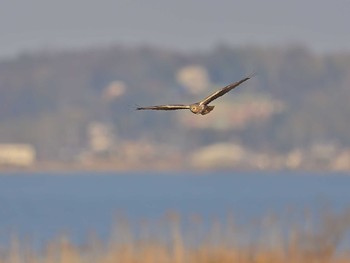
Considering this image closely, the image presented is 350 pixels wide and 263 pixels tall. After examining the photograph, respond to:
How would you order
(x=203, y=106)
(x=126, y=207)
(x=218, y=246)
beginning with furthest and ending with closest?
(x=126, y=207) → (x=218, y=246) → (x=203, y=106)

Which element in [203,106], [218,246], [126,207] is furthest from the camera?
[126,207]

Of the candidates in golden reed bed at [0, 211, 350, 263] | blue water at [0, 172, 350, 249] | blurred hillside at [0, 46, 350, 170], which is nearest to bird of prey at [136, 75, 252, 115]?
golden reed bed at [0, 211, 350, 263]

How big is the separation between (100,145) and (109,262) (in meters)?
94.1

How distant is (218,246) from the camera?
31.2 m

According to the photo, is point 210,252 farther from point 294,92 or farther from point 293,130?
point 294,92

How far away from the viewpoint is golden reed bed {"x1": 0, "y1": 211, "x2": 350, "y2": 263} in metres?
30.7

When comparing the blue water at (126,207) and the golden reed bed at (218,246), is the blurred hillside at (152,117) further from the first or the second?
the golden reed bed at (218,246)

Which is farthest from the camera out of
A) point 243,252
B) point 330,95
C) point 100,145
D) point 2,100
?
point 330,95

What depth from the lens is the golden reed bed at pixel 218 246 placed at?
30.7 metres

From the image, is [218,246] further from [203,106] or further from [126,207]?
[126,207]

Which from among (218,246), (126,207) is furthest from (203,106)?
(126,207)

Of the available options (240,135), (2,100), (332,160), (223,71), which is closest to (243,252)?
(240,135)

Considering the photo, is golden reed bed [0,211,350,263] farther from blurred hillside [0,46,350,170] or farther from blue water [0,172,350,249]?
blurred hillside [0,46,350,170]

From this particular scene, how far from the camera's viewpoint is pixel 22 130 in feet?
467
